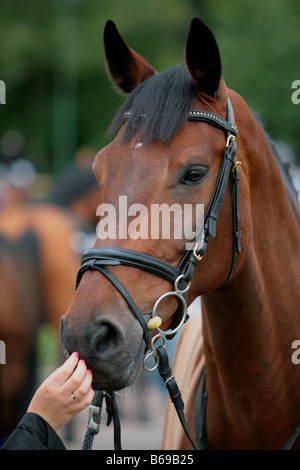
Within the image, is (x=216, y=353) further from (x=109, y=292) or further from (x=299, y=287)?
(x=109, y=292)

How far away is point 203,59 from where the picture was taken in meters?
2.66

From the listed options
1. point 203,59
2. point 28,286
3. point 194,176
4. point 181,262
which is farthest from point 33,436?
point 28,286

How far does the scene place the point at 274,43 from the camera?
50.6ft

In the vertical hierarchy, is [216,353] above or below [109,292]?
below

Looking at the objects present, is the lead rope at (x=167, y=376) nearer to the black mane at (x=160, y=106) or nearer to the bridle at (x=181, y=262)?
the bridle at (x=181, y=262)

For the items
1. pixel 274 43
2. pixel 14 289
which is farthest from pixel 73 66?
pixel 14 289

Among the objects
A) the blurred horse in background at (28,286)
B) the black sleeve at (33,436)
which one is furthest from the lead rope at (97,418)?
the blurred horse in background at (28,286)

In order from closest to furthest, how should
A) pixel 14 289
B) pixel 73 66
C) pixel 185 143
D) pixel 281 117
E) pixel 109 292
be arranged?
pixel 109 292, pixel 185 143, pixel 14 289, pixel 281 117, pixel 73 66

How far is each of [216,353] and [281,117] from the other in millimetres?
13296

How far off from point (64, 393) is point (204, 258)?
83 cm

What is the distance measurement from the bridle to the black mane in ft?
0.19

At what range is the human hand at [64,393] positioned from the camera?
84.8 inches

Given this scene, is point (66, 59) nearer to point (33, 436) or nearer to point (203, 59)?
point (203, 59)

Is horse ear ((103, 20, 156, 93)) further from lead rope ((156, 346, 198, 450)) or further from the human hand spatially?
the human hand
